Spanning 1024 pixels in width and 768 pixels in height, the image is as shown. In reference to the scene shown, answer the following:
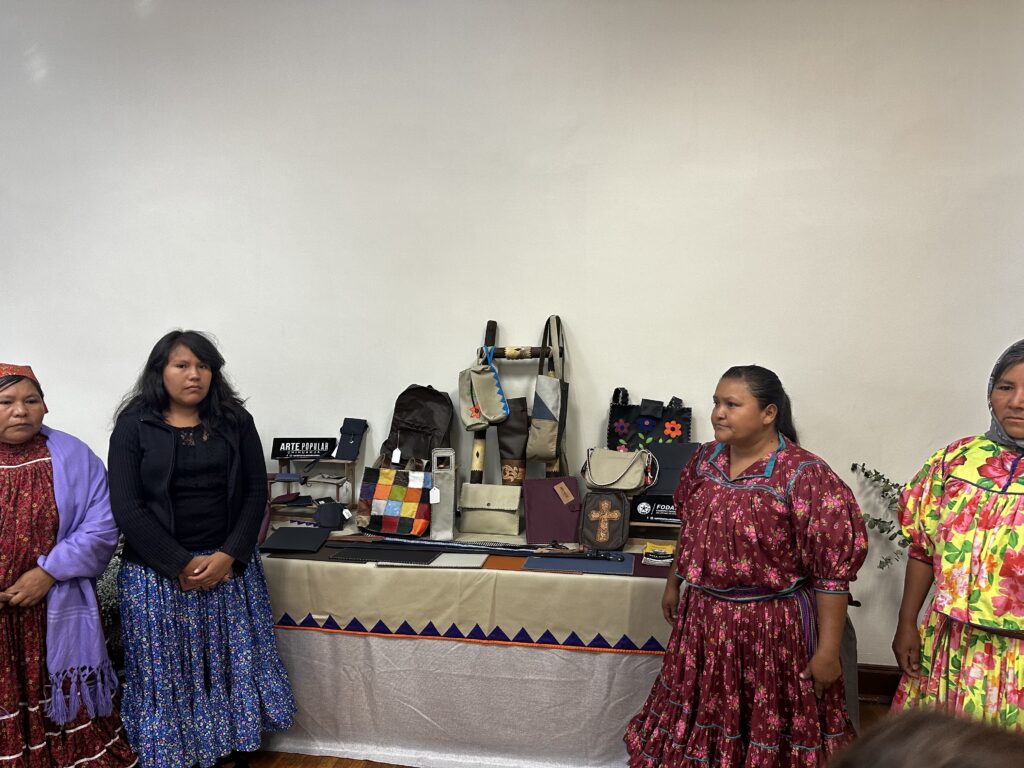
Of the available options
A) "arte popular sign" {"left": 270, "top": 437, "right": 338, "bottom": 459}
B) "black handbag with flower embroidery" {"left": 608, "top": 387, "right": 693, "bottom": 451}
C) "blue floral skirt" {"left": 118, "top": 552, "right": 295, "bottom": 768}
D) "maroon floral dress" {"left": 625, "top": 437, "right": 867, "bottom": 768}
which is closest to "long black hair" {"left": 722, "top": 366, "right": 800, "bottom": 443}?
"maroon floral dress" {"left": 625, "top": 437, "right": 867, "bottom": 768}

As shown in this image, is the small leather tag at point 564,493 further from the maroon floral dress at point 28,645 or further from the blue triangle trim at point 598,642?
the maroon floral dress at point 28,645

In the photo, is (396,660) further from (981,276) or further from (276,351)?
(981,276)

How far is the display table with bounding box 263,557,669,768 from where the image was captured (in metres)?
2.60

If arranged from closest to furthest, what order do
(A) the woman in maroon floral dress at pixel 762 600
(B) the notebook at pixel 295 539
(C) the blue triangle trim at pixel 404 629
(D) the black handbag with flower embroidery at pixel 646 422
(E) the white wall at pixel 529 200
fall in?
(A) the woman in maroon floral dress at pixel 762 600 < (C) the blue triangle trim at pixel 404 629 < (B) the notebook at pixel 295 539 < (E) the white wall at pixel 529 200 < (D) the black handbag with flower embroidery at pixel 646 422

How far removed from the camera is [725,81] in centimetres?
318

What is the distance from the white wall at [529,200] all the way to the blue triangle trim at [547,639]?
0.98m

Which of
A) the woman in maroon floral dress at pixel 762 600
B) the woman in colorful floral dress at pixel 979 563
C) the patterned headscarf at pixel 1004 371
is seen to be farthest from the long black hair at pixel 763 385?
the patterned headscarf at pixel 1004 371

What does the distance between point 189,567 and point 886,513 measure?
2.78 metres

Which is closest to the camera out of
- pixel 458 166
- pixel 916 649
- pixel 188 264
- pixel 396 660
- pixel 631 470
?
pixel 916 649

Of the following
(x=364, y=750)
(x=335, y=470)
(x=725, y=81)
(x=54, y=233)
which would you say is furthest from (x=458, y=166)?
(x=364, y=750)

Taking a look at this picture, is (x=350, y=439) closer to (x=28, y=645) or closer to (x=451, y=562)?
(x=451, y=562)

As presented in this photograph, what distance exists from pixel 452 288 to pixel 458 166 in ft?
1.85

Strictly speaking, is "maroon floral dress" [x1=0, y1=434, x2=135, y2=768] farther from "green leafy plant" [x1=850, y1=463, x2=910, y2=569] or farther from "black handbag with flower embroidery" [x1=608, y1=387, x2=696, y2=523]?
"green leafy plant" [x1=850, y1=463, x2=910, y2=569]

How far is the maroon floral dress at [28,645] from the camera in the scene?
229 cm
